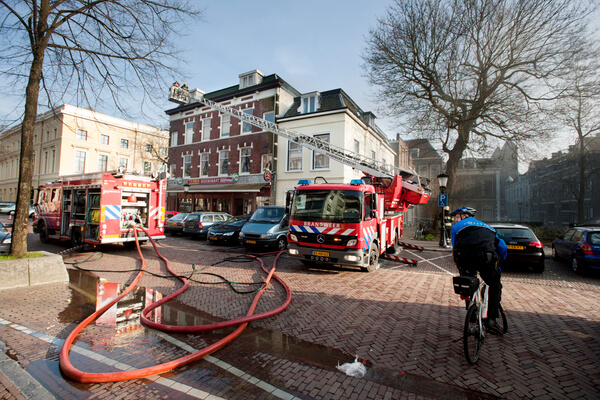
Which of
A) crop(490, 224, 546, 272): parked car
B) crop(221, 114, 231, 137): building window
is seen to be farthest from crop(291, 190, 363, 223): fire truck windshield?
crop(221, 114, 231, 137): building window

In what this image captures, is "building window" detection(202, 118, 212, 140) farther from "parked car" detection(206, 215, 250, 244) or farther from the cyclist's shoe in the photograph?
the cyclist's shoe

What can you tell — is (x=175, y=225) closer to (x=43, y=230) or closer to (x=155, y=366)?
(x=43, y=230)

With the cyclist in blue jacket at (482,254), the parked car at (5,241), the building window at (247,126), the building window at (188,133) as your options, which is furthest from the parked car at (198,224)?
the building window at (188,133)

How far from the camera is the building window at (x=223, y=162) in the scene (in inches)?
1004

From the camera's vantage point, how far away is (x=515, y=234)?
8.64 meters

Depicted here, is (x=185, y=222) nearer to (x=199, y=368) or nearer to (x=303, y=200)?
(x=303, y=200)

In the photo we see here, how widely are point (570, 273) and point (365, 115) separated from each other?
20.0 metres

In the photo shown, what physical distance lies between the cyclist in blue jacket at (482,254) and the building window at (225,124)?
23.9 m

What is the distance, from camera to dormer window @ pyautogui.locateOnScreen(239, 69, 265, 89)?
24844 millimetres

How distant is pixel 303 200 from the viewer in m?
8.31

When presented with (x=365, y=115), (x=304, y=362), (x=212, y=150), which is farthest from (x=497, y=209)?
(x=304, y=362)

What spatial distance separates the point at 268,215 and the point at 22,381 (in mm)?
9826

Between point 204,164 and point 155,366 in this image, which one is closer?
point 155,366

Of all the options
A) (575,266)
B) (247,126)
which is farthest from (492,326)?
(247,126)
